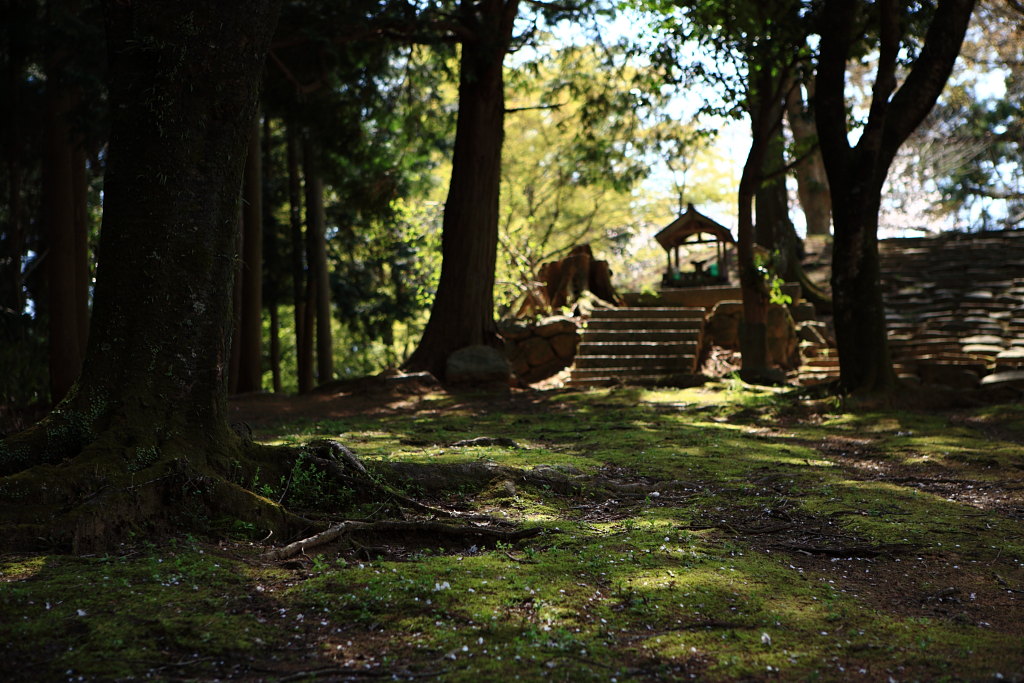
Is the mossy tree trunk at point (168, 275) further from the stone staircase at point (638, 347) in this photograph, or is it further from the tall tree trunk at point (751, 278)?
the tall tree trunk at point (751, 278)

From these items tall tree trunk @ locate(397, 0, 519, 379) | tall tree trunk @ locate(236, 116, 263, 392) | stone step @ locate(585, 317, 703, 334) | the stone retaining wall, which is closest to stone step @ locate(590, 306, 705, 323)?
stone step @ locate(585, 317, 703, 334)

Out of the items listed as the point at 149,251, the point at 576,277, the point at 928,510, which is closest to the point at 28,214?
the point at 576,277

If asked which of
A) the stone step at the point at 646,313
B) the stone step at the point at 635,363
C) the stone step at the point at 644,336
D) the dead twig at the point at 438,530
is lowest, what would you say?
the stone step at the point at 635,363

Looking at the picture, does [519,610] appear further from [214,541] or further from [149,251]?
[149,251]

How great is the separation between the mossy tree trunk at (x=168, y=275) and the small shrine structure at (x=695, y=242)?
14026 mm

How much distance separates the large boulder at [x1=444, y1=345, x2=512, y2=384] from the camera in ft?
45.4

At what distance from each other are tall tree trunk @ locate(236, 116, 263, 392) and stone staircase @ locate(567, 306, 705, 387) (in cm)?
536

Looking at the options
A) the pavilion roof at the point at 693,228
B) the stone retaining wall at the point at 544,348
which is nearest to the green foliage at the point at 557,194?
the pavilion roof at the point at 693,228

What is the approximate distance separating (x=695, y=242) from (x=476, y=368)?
7.14m

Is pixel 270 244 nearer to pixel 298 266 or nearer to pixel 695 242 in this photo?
pixel 298 266

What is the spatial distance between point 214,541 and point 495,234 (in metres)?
10.9

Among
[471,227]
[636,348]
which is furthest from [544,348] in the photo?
[471,227]

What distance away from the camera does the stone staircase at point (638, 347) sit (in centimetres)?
1564

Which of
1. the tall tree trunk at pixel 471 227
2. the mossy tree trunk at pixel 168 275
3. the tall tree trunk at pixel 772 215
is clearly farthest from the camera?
the tall tree trunk at pixel 772 215
